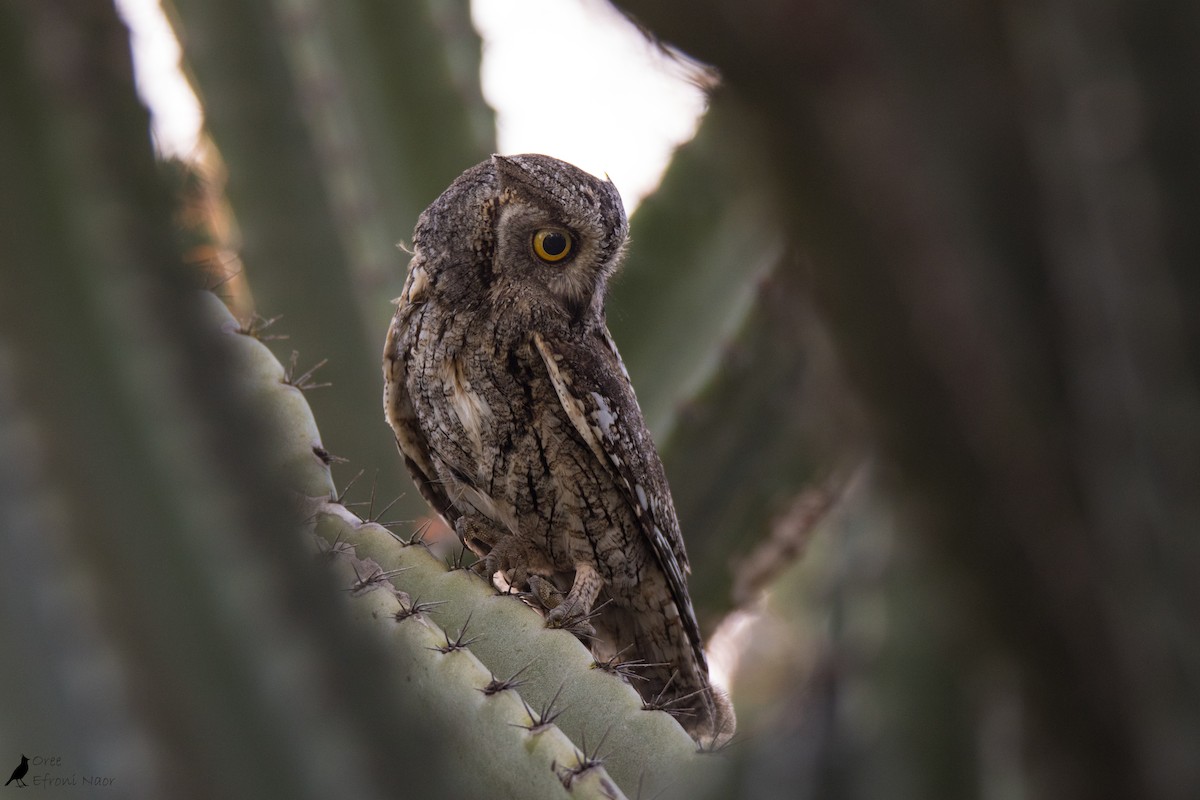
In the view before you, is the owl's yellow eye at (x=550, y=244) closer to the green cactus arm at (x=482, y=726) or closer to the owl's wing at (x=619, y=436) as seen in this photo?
the owl's wing at (x=619, y=436)

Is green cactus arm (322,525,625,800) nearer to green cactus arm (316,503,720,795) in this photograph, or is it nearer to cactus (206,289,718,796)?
cactus (206,289,718,796)

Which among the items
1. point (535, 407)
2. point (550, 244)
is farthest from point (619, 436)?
point (550, 244)

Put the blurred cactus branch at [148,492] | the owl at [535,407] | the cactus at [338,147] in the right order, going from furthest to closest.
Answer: the cactus at [338,147] < the owl at [535,407] < the blurred cactus branch at [148,492]

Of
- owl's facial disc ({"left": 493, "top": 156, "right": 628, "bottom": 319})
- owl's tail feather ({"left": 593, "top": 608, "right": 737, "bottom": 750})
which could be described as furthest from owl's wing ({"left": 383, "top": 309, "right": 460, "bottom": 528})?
owl's tail feather ({"left": 593, "top": 608, "right": 737, "bottom": 750})

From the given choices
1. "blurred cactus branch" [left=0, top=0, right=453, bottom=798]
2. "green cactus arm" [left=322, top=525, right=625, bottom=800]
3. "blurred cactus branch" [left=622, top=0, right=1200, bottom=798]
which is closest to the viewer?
"blurred cactus branch" [left=622, top=0, right=1200, bottom=798]

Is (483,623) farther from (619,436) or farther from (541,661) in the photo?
(619,436)

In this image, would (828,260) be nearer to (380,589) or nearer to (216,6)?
(380,589)

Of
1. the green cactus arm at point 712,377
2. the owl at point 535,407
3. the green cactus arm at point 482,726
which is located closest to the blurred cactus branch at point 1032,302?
the green cactus arm at point 482,726
